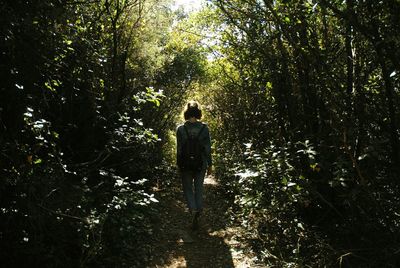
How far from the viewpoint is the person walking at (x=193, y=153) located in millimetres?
5863

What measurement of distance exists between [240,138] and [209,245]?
4887mm

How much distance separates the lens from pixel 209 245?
5578mm

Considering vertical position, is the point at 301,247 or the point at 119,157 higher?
the point at 119,157

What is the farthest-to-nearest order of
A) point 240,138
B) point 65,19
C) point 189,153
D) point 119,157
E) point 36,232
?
point 240,138
point 119,157
point 189,153
point 65,19
point 36,232

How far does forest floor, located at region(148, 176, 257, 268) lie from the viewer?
498 centimetres

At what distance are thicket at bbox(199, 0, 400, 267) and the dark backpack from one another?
1.00 meters

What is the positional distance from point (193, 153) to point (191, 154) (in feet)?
0.13

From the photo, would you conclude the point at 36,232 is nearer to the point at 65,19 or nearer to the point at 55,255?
the point at 55,255

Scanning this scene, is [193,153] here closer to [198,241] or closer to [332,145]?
[198,241]

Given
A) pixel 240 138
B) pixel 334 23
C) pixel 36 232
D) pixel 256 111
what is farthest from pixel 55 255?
pixel 240 138

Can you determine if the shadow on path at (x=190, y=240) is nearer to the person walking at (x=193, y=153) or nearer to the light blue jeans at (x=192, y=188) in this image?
the person walking at (x=193, y=153)

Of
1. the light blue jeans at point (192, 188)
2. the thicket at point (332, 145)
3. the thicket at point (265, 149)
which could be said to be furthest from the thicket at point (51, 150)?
the thicket at point (332, 145)

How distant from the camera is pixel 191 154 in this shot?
5844 millimetres

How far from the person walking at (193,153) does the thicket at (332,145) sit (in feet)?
3.23
